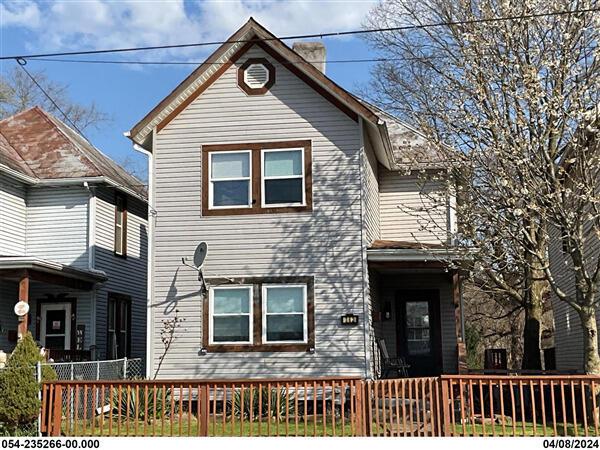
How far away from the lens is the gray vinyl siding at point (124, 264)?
2003cm

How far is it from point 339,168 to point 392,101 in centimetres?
961

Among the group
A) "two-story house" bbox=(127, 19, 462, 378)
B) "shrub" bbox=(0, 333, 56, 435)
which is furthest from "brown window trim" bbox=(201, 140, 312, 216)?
"shrub" bbox=(0, 333, 56, 435)

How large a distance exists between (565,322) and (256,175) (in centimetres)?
1050

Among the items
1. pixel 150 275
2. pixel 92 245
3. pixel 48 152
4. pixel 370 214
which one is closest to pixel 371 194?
pixel 370 214

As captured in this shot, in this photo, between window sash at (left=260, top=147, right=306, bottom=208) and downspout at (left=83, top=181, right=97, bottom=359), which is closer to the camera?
window sash at (left=260, top=147, right=306, bottom=208)

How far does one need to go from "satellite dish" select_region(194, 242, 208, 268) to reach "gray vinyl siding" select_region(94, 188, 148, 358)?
571 cm

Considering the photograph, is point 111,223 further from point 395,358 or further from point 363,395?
point 363,395

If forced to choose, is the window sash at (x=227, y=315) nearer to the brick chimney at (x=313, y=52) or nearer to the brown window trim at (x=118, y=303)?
the brick chimney at (x=313, y=52)

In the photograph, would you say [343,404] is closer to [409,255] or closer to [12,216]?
[409,255]

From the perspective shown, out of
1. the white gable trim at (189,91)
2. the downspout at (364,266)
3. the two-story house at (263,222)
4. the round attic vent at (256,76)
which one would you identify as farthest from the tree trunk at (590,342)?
the white gable trim at (189,91)

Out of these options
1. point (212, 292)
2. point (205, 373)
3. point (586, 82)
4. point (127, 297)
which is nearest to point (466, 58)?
point (586, 82)

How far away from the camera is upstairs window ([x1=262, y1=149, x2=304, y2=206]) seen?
1531 cm

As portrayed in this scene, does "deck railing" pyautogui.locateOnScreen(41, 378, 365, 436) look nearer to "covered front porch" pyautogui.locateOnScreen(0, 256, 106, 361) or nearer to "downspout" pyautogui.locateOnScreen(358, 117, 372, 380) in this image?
"downspout" pyautogui.locateOnScreen(358, 117, 372, 380)

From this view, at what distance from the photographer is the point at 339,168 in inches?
600
